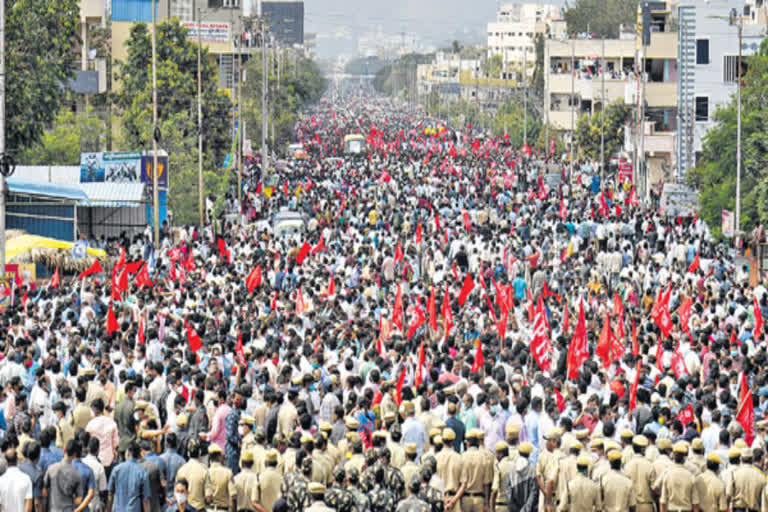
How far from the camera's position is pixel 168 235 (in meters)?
36.0

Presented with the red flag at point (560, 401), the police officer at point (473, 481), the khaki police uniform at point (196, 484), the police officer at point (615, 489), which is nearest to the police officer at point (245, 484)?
the khaki police uniform at point (196, 484)

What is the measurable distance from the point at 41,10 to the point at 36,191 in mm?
6804

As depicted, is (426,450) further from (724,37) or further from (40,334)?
(724,37)

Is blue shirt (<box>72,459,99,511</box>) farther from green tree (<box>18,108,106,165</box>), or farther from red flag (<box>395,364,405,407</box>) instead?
green tree (<box>18,108,106,165</box>)

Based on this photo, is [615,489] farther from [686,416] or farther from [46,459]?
[46,459]

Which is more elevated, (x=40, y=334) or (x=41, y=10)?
(x=41, y=10)

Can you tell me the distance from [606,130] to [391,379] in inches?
1985

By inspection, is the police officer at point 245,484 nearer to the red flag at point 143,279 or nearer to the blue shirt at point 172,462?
the blue shirt at point 172,462

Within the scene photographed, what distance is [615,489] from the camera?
1207 centimetres

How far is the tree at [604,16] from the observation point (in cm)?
10700

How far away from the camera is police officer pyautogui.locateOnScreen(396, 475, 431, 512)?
435 inches

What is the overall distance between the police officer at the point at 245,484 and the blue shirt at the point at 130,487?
75 centimetres

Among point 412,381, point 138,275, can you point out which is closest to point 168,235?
point 138,275

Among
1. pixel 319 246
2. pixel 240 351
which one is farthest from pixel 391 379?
pixel 319 246
